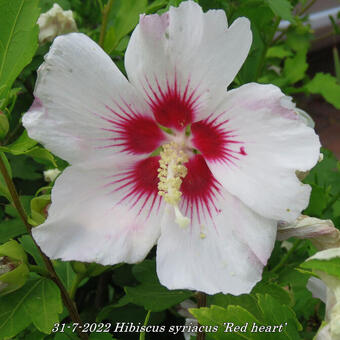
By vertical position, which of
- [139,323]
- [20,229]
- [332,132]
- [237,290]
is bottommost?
[332,132]

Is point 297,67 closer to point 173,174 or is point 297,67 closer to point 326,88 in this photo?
point 326,88

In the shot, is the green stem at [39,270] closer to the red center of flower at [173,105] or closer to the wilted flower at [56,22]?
the red center of flower at [173,105]

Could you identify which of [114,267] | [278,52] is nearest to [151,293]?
[114,267]

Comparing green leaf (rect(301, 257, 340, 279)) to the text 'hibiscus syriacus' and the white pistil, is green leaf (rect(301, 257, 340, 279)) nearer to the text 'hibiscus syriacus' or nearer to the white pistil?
the text 'hibiscus syriacus'

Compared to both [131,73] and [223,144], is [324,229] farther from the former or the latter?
[131,73]

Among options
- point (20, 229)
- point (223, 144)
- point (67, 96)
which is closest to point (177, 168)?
point (223, 144)

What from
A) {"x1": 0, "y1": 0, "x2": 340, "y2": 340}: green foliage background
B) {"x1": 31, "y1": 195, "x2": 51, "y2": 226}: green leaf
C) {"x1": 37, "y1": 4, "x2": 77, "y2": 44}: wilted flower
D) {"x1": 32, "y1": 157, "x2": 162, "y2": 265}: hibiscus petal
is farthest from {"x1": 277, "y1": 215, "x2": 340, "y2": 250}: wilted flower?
{"x1": 37, "y1": 4, "x2": 77, "y2": 44}: wilted flower

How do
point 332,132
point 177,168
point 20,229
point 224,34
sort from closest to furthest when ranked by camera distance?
point 224,34
point 177,168
point 20,229
point 332,132
